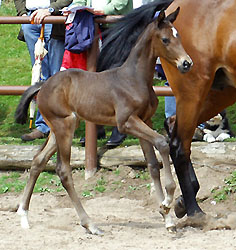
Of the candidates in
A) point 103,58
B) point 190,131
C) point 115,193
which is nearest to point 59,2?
point 103,58

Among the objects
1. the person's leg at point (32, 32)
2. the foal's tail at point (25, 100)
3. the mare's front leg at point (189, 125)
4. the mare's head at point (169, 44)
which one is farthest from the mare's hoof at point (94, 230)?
the person's leg at point (32, 32)

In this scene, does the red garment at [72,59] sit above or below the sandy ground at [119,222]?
above

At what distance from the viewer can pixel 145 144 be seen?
4.68 meters

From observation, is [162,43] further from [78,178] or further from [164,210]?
[78,178]

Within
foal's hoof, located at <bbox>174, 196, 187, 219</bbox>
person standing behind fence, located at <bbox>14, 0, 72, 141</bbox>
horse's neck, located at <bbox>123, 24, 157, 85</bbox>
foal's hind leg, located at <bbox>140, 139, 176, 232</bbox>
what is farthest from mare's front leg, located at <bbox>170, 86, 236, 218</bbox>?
person standing behind fence, located at <bbox>14, 0, 72, 141</bbox>

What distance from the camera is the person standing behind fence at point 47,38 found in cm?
682

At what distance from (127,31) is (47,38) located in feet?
6.67

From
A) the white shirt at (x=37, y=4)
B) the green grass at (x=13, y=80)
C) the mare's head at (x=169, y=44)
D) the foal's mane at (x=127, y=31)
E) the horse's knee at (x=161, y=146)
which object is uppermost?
the mare's head at (x=169, y=44)

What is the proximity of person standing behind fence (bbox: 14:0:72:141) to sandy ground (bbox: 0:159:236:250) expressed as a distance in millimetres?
882

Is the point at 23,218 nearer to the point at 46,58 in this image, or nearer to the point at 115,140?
the point at 115,140

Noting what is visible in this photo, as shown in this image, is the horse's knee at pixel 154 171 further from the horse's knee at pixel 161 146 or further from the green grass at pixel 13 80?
the green grass at pixel 13 80

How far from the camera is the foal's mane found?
5277 mm

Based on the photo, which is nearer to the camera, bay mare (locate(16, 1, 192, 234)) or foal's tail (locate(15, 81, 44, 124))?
bay mare (locate(16, 1, 192, 234))

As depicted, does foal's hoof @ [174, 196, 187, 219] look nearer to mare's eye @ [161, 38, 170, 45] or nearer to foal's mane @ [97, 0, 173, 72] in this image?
foal's mane @ [97, 0, 173, 72]
